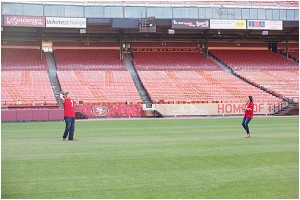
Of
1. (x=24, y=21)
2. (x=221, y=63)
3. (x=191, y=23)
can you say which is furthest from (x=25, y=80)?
(x=221, y=63)

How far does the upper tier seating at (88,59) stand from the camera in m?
47.6

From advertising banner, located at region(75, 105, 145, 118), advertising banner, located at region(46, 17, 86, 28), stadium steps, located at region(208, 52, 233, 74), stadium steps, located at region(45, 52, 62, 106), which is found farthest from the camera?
stadium steps, located at region(208, 52, 233, 74)

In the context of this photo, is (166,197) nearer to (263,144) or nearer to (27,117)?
(263,144)

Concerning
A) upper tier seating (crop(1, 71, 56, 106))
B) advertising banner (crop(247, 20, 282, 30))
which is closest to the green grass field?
upper tier seating (crop(1, 71, 56, 106))

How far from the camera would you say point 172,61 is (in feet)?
168

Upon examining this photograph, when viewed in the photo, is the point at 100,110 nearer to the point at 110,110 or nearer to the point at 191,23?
the point at 110,110

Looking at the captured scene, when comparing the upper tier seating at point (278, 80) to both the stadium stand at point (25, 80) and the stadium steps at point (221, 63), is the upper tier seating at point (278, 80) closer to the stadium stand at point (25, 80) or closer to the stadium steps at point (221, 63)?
the stadium steps at point (221, 63)

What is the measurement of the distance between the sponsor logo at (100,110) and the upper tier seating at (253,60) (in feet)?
55.7

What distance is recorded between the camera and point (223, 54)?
53656mm

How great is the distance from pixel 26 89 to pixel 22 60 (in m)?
8.34

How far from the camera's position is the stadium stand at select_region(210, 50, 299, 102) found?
44.6m

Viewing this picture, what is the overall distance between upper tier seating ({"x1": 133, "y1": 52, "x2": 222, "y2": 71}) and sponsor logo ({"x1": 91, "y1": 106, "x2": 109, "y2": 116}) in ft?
36.8

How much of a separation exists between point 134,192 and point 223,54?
153ft

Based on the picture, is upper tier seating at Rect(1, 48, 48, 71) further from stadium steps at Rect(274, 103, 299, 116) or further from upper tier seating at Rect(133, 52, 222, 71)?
stadium steps at Rect(274, 103, 299, 116)
